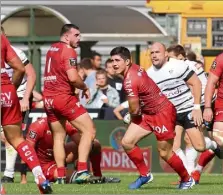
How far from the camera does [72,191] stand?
15.1m

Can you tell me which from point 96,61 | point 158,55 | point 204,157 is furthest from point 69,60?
point 96,61

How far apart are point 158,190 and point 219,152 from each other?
5.56 feet

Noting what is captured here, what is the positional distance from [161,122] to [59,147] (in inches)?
71.3

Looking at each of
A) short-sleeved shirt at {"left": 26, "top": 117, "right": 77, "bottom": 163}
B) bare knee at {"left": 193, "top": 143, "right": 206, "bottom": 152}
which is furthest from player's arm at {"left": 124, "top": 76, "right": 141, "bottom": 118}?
short-sleeved shirt at {"left": 26, "top": 117, "right": 77, "bottom": 163}

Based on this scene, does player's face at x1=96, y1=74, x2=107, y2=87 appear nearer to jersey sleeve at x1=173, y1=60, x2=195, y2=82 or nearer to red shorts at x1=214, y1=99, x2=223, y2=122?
jersey sleeve at x1=173, y1=60, x2=195, y2=82

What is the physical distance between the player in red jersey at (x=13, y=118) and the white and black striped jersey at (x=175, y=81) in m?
3.39

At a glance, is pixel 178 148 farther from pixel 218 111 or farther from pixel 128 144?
pixel 128 144

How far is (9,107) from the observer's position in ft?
44.5

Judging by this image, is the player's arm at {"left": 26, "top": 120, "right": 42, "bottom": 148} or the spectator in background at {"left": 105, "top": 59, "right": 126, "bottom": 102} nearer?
the player's arm at {"left": 26, "top": 120, "right": 42, "bottom": 148}

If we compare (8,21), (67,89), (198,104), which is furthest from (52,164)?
(8,21)

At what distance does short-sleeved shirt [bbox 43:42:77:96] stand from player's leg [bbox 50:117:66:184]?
0.42 m

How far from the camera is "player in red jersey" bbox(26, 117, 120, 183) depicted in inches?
674

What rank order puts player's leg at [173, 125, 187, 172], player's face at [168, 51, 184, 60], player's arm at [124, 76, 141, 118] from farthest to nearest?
player's face at [168, 51, 184, 60], player's leg at [173, 125, 187, 172], player's arm at [124, 76, 141, 118]

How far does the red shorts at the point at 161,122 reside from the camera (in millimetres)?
15695
